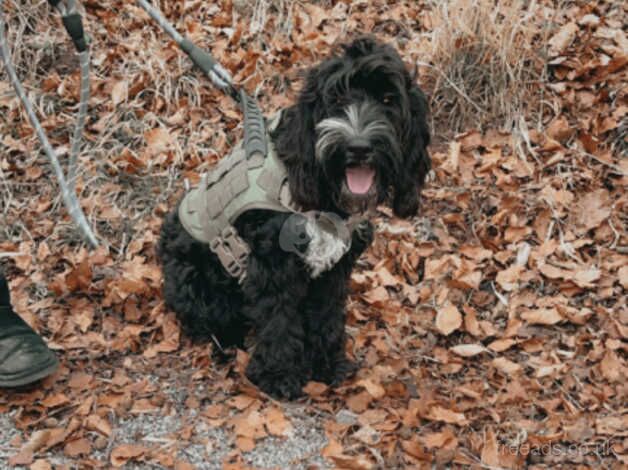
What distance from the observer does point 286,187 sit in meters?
3.20

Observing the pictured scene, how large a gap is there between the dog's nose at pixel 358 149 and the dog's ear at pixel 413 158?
25 cm

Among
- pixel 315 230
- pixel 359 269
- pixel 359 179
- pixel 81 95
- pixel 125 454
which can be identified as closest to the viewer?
A: pixel 359 179

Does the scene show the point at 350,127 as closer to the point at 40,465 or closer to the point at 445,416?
the point at 445,416

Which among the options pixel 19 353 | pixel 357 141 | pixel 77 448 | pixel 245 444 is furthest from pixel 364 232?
pixel 19 353

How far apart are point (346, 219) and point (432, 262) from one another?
4.27 feet

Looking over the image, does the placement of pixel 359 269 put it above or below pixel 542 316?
above

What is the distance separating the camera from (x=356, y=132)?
2.81 m

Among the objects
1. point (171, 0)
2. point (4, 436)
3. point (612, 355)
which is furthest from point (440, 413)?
point (171, 0)

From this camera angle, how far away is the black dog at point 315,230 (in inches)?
114

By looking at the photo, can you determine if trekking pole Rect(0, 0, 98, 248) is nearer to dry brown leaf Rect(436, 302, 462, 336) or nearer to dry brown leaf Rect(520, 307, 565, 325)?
dry brown leaf Rect(436, 302, 462, 336)

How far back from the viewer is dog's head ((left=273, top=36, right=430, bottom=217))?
113 inches

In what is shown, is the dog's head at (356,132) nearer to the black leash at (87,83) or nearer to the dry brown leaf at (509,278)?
the black leash at (87,83)

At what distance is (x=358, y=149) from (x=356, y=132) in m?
0.07

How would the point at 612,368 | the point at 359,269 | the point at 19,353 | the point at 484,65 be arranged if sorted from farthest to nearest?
the point at 484,65
the point at 359,269
the point at 612,368
the point at 19,353
